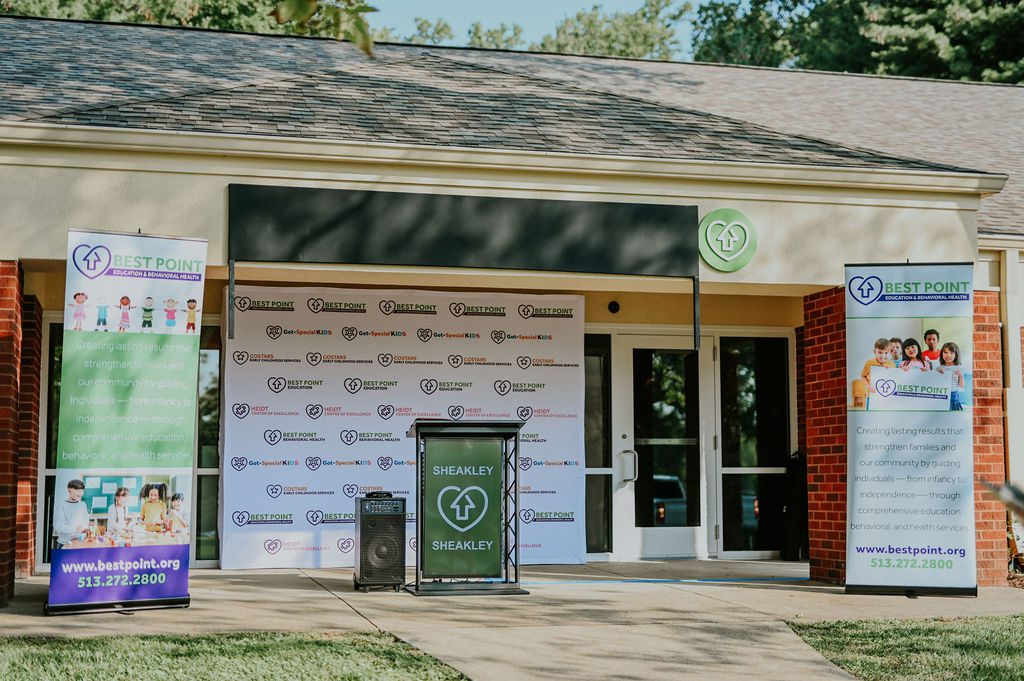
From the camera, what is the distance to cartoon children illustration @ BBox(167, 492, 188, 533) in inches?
331

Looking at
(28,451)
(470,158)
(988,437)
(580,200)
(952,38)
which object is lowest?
(28,451)

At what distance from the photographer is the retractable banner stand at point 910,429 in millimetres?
9383

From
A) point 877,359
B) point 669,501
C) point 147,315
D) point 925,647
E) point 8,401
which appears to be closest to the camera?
point 925,647

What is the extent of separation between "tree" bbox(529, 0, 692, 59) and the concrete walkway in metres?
36.3

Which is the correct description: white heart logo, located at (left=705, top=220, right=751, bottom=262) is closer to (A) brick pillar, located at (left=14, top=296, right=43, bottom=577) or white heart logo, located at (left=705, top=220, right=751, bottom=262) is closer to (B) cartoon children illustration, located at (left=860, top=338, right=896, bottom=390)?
(B) cartoon children illustration, located at (left=860, top=338, right=896, bottom=390)

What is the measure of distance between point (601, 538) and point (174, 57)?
296 inches

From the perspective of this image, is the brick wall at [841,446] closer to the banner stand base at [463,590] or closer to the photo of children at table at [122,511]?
the banner stand base at [463,590]

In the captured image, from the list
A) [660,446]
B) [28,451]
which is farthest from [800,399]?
[28,451]

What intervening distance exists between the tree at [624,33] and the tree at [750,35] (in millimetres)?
8999

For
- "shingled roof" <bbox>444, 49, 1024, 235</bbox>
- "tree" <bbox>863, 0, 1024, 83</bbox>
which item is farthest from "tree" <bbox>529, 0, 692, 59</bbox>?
"shingled roof" <bbox>444, 49, 1024, 235</bbox>

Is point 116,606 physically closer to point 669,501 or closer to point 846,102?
point 669,501

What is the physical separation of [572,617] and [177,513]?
299 centimetres

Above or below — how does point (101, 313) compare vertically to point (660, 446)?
above

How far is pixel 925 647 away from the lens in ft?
23.8
